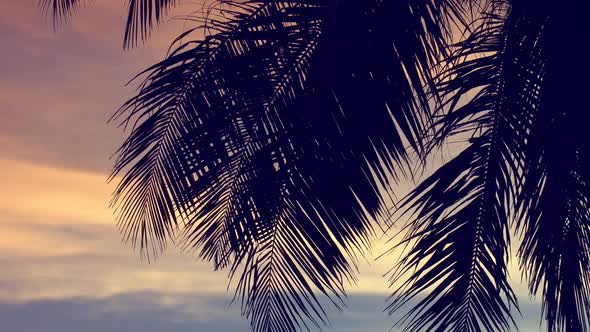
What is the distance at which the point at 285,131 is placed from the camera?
20.7 ft

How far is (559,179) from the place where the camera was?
18.8ft

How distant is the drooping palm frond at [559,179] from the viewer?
570 centimetres

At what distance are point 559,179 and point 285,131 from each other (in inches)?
64.3

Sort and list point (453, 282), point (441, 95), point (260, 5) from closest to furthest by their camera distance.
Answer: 1. point (453, 282)
2. point (441, 95)
3. point (260, 5)

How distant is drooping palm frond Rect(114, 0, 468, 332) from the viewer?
6102 millimetres

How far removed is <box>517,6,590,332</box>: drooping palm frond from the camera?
224 inches

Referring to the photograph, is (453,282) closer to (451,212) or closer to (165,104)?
(451,212)

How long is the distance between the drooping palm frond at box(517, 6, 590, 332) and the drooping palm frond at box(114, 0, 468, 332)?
0.72 m

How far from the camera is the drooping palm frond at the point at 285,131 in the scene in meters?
6.10

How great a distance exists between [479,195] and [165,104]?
7.04 ft

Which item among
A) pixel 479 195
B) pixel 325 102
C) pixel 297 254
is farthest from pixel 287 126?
pixel 479 195

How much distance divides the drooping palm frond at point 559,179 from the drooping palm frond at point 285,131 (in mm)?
716

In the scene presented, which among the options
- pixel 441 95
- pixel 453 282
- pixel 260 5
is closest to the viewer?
pixel 453 282

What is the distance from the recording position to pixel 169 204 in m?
6.90
